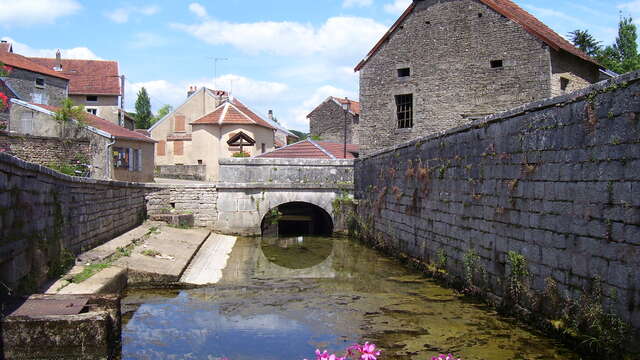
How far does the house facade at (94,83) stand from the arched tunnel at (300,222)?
76.6ft

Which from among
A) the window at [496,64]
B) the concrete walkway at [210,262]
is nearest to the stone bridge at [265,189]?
the concrete walkway at [210,262]

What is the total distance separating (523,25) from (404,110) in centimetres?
536

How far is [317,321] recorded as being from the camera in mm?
7633

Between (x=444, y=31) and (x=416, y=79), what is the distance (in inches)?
77.9

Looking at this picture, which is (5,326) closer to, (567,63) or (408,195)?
(408,195)

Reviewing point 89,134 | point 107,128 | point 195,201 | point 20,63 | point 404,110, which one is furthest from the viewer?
point 20,63

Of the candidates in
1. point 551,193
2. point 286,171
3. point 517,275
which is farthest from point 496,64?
point 551,193

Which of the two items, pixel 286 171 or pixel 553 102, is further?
pixel 286 171

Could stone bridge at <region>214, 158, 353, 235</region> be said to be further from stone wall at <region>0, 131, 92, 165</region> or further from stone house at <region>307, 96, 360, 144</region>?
stone house at <region>307, 96, 360, 144</region>

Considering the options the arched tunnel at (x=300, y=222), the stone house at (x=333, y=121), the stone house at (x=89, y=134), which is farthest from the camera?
the stone house at (x=333, y=121)

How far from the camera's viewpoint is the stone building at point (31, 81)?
3662cm

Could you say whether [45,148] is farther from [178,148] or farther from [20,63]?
[178,148]

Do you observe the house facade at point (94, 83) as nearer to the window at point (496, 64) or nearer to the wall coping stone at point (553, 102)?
the window at point (496, 64)

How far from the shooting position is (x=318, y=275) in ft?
38.9
